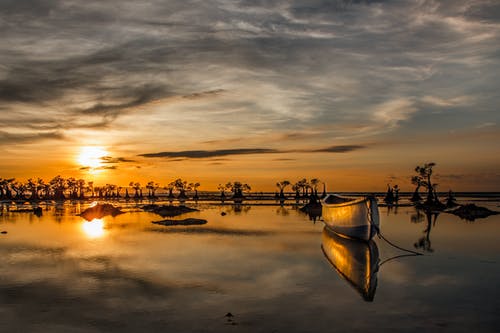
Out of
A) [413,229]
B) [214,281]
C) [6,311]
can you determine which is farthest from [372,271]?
[413,229]

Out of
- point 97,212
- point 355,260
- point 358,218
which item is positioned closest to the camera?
point 355,260

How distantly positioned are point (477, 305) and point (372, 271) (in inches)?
268

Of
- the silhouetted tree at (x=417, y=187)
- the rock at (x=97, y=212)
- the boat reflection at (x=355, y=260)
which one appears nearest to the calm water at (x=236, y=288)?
the boat reflection at (x=355, y=260)

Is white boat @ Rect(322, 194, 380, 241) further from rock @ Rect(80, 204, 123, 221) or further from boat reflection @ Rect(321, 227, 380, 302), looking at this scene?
rock @ Rect(80, 204, 123, 221)

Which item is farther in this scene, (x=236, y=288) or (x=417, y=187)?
(x=417, y=187)

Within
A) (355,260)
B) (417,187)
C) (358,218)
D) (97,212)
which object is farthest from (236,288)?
(417,187)

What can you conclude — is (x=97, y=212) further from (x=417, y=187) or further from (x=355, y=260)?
(x=417, y=187)

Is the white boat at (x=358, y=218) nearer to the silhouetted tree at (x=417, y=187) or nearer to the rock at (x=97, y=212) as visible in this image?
the rock at (x=97, y=212)

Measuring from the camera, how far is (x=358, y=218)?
33688 millimetres

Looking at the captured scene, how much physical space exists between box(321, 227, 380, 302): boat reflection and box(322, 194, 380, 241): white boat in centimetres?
74

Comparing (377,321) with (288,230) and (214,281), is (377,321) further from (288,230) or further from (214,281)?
(288,230)

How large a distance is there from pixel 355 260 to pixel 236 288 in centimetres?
988

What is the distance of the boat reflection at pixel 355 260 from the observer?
19.5 metres

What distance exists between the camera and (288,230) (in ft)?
147
